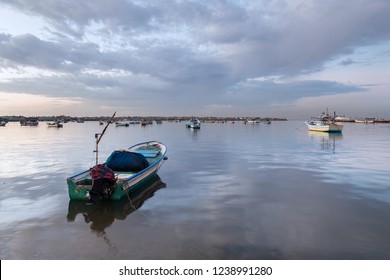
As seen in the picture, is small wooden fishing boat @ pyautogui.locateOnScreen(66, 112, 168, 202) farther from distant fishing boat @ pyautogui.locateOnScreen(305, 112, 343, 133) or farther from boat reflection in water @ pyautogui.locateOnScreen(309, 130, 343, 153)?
distant fishing boat @ pyautogui.locateOnScreen(305, 112, 343, 133)

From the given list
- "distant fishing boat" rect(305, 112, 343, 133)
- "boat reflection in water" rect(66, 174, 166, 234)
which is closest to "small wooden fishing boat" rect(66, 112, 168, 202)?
"boat reflection in water" rect(66, 174, 166, 234)

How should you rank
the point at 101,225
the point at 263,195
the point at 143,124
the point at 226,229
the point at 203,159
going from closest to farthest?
the point at 226,229 → the point at 101,225 → the point at 263,195 → the point at 203,159 → the point at 143,124

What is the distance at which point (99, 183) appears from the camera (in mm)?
12570

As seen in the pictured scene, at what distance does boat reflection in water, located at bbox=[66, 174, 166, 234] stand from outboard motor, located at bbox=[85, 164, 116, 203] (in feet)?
1.43

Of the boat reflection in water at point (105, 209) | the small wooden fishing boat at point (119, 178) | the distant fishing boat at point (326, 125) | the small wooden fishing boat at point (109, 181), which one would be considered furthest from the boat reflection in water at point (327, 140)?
the boat reflection in water at point (105, 209)

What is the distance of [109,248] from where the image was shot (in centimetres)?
852

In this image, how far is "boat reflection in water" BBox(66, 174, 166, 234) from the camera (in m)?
10.9

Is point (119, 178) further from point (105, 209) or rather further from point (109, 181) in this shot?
point (105, 209)

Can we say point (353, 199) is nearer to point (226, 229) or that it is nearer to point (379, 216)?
point (379, 216)

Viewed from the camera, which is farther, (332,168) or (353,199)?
(332,168)

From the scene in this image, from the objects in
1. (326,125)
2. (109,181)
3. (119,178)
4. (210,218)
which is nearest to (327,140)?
(326,125)
